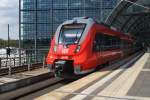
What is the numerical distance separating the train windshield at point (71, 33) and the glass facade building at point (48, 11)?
82.4ft

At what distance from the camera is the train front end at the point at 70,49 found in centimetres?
1709

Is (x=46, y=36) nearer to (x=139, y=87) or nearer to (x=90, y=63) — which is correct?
(x=90, y=63)

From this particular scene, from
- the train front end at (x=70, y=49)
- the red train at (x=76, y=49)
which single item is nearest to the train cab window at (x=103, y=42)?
the red train at (x=76, y=49)

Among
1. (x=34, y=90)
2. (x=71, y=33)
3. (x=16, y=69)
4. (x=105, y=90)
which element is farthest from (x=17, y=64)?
(x=105, y=90)

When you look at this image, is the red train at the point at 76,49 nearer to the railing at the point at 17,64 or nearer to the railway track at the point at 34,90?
the railway track at the point at 34,90

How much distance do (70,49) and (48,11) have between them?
28580 mm

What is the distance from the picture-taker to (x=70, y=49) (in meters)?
17.4

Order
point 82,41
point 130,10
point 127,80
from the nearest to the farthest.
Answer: point 127,80 < point 82,41 < point 130,10

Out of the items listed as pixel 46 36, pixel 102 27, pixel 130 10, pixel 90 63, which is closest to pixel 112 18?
pixel 130 10

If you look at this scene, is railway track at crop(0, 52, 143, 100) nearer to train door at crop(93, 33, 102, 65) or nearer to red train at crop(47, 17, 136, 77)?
red train at crop(47, 17, 136, 77)

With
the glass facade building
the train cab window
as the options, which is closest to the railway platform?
the train cab window

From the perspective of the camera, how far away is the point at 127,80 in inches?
567

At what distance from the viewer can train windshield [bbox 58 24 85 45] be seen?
1780cm

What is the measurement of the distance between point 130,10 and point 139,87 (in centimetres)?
3786
